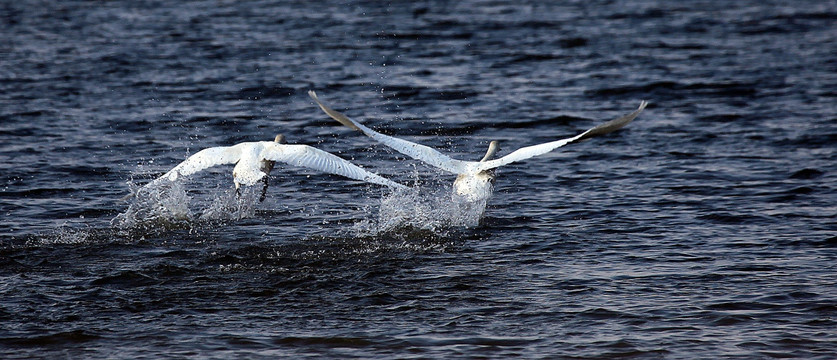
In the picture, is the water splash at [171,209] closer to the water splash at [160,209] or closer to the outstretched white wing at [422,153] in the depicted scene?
the water splash at [160,209]

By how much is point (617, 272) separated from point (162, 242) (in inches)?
174

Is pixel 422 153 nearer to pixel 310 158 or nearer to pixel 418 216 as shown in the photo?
pixel 418 216

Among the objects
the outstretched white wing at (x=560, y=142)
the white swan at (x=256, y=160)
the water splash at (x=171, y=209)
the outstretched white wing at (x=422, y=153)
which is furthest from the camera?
the water splash at (x=171, y=209)

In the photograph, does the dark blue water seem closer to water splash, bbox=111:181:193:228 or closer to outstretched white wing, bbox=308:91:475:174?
water splash, bbox=111:181:193:228

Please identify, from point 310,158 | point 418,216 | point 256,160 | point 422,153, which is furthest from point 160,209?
point 422,153

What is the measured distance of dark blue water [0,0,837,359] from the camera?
29.7 ft

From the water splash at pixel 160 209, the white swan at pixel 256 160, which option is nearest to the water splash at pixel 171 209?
the water splash at pixel 160 209

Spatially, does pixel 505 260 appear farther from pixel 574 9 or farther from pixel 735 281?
pixel 574 9

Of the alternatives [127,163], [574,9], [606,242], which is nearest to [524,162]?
[606,242]

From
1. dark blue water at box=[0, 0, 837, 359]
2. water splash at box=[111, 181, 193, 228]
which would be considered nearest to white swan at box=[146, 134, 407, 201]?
water splash at box=[111, 181, 193, 228]

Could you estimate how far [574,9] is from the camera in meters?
30.1

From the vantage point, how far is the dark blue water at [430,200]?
29.7 feet

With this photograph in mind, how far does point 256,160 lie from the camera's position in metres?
12.0

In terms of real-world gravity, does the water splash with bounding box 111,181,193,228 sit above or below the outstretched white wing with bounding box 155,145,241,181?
below
